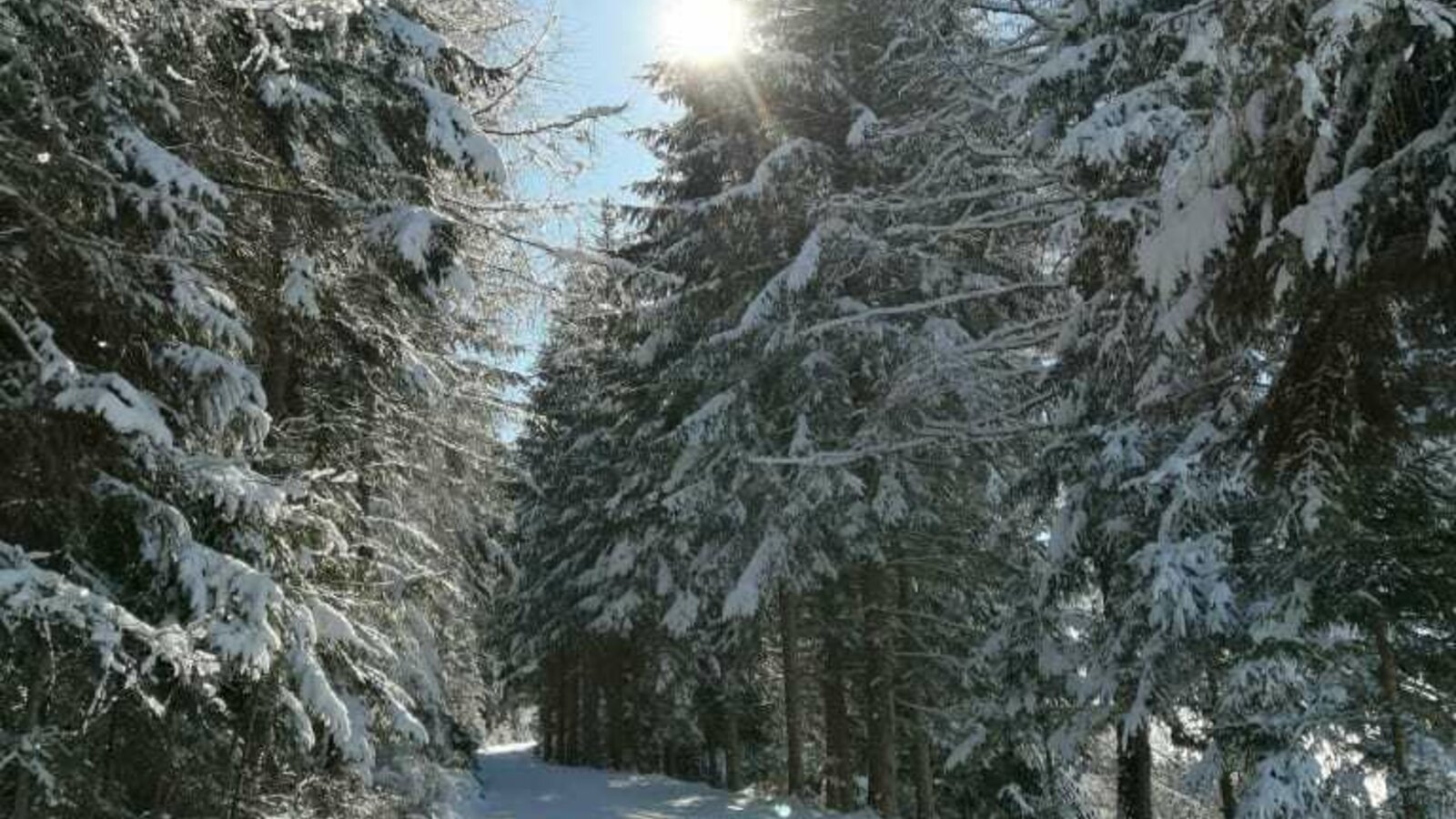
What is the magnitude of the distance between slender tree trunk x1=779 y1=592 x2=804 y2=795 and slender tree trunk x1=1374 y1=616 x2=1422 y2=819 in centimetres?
1111

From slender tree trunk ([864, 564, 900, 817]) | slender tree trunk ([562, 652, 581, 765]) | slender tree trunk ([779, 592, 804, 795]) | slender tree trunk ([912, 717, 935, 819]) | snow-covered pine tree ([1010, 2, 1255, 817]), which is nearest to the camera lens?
snow-covered pine tree ([1010, 2, 1255, 817])

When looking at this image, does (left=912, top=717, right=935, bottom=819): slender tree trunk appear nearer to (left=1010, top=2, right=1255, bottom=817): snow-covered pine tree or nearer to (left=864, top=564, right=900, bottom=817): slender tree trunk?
(left=864, top=564, right=900, bottom=817): slender tree trunk

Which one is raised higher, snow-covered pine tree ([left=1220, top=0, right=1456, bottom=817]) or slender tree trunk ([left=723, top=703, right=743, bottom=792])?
snow-covered pine tree ([left=1220, top=0, right=1456, bottom=817])

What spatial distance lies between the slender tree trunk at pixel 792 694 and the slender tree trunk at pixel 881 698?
1631mm

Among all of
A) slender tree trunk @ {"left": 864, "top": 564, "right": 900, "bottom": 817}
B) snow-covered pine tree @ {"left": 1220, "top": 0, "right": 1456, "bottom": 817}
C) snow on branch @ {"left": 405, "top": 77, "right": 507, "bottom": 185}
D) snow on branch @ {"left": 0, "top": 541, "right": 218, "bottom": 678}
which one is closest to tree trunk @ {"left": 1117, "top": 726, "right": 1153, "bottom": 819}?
snow-covered pine tree @ {"left": 1220, "top": 0, "right": 1456, "bottom": 817}

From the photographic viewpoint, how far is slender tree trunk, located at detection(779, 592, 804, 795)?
51.6 ft

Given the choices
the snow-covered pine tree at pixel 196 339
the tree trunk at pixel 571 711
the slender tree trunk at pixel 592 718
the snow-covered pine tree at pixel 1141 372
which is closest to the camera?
the snow-covered pine tree at pixel 196 339

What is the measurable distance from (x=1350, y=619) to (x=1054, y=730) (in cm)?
530

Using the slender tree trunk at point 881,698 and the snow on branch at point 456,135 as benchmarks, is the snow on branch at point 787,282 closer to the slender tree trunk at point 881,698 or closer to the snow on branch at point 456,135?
the slender tree trunk at point 881,698

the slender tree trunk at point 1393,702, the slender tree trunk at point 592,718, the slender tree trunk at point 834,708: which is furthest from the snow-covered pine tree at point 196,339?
the slender tree trunk at point 592,718

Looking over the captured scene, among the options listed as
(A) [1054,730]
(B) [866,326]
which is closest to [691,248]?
(B) [866,326]

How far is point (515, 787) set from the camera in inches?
817

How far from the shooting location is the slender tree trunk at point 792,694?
51.6 ft

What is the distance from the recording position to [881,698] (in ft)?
45.4
